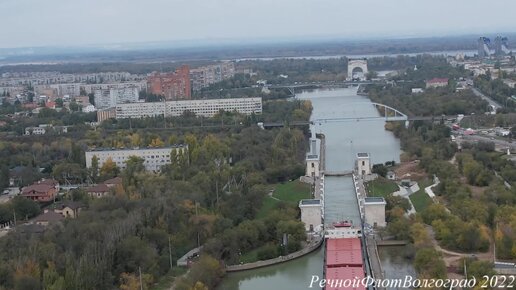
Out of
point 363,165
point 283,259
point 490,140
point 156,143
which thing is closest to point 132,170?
point 156,143

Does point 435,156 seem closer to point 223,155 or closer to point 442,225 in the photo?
point 223,155

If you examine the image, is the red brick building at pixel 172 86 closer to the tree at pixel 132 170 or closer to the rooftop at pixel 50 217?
the tree at pixel 132 170

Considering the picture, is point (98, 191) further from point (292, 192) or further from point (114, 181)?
point (292, 192)

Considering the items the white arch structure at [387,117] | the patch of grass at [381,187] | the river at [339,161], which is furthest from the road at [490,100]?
the patch of grass at [381,187]

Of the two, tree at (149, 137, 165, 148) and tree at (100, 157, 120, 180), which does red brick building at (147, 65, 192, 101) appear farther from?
tree at (100, 157, 120, 180)

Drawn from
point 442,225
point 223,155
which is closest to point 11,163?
point 223,155

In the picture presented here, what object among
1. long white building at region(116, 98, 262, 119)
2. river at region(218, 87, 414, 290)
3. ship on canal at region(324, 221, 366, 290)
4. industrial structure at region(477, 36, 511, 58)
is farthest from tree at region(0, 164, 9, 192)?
industrial structure at region(477, 36, 511, 58)
